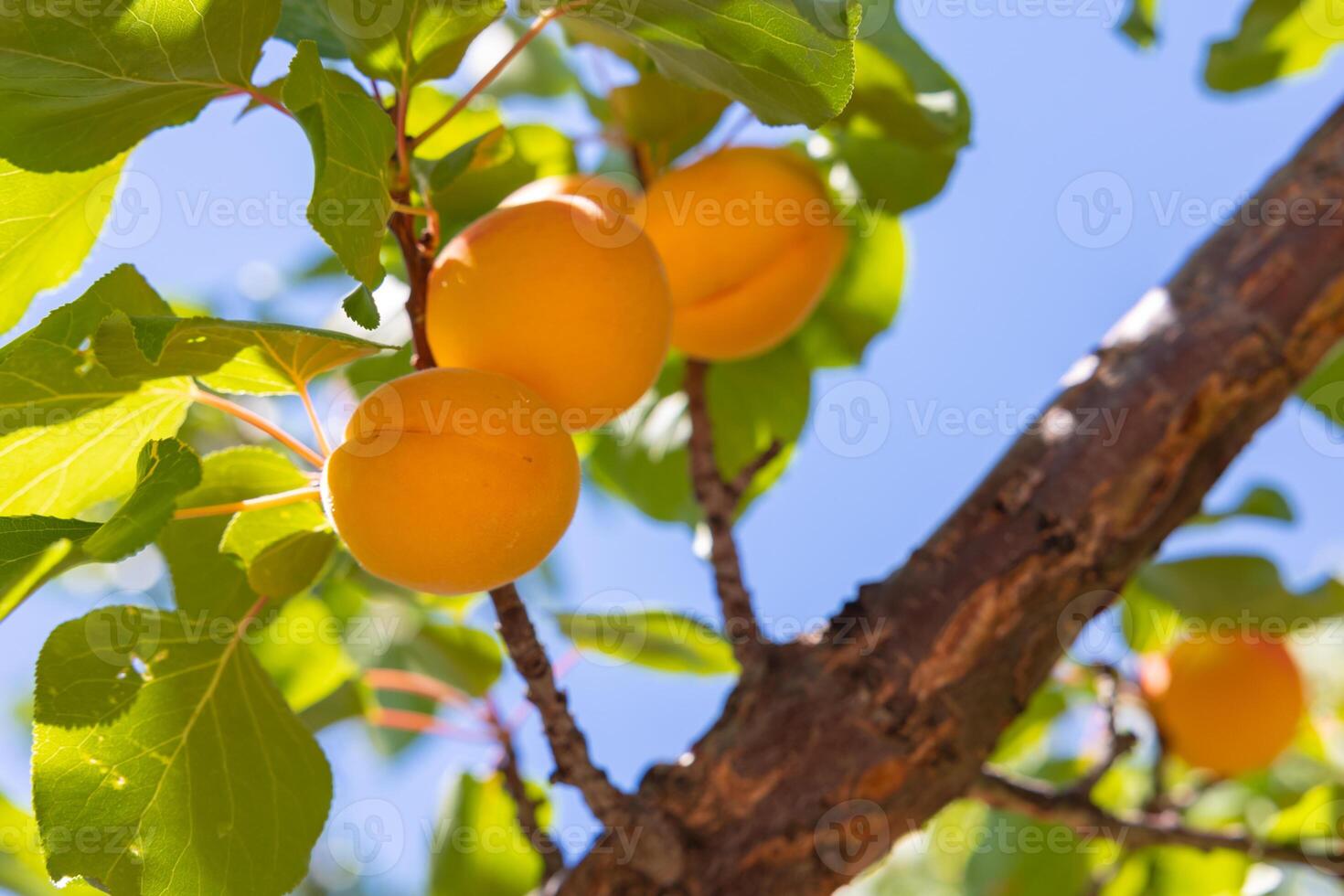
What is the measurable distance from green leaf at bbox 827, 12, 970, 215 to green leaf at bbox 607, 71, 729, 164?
0.42 feet

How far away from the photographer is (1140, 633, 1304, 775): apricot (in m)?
1.45

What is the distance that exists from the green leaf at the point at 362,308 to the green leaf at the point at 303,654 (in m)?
0.62

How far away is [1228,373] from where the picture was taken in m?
1.03

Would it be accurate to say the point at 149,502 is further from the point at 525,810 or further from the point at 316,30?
the point at 525,810

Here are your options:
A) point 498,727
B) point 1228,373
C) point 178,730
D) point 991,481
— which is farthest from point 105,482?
point 1228,373

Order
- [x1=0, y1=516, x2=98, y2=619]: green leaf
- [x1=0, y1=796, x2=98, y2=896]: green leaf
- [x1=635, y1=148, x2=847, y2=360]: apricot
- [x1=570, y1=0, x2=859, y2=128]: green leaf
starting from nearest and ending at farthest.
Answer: [x1=0, y1=516, x2=98, y2=619]: green leaf < [x1=570, y1=0, x2=859, y2=128]: green leaf < [x1=0, y1=796, x2=98, y2=896]: green leaf < [x1=635, y1=148, x2=847, y2=360]: apricot

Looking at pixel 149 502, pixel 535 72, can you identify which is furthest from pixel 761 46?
pixel 535 72

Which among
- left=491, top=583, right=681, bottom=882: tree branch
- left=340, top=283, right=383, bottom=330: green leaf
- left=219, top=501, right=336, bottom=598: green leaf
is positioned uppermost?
left=340, top=283, right=383, bottom=330: green leaf

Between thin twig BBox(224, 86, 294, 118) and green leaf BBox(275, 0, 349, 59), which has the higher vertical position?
green leaf BBox(275, 0, 349, 59)

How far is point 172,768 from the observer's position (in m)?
0.74

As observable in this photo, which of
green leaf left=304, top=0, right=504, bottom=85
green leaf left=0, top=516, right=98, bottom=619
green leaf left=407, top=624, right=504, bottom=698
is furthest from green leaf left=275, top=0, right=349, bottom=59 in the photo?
green leaf left=407, top=624, right=504, bottom=698

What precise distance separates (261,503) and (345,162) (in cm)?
28

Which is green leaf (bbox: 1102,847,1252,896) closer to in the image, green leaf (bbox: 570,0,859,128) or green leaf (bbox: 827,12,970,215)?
green leaf (bbox: 827,12,970,215)

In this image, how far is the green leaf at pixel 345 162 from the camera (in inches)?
22.6
